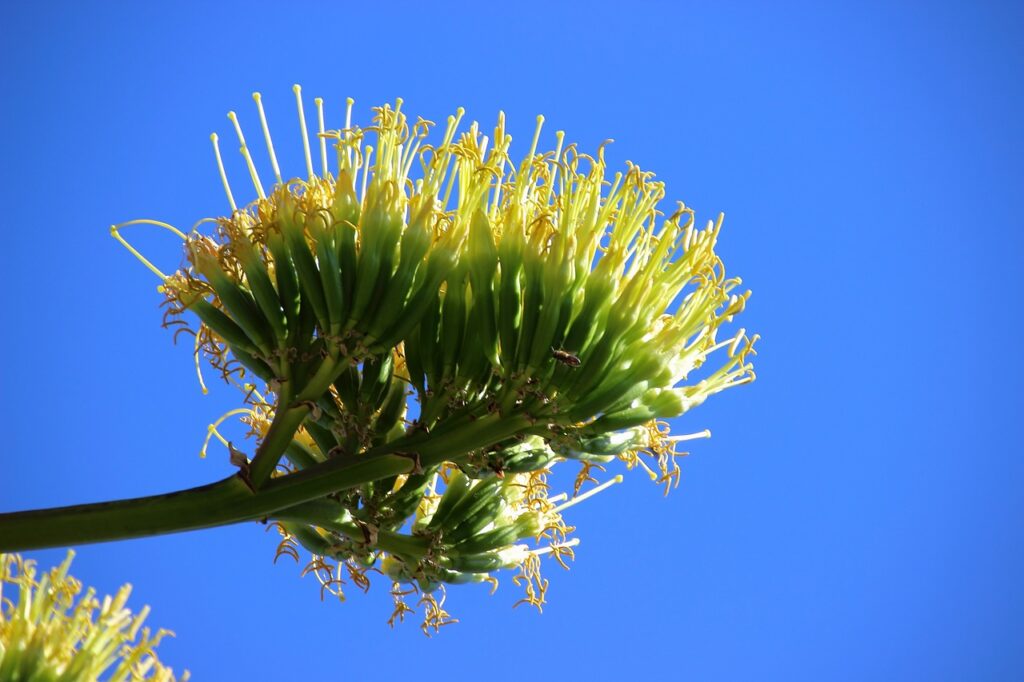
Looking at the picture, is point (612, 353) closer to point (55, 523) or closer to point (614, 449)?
point (614, 449)

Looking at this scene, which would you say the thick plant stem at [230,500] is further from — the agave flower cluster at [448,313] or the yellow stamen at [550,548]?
the yellow stamen at [550,548]

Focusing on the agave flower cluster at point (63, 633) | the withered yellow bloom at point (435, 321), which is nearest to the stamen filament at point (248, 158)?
the withered yellow bloom at point (435, 321)

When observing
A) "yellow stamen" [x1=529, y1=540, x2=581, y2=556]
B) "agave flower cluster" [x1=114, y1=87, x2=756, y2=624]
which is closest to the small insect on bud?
"agave flower cluster" [x1=114, y1=87, x2=756, y2=624]

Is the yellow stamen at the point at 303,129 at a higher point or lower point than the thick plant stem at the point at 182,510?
higher

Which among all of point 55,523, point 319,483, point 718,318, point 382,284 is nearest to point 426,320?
point 382,284

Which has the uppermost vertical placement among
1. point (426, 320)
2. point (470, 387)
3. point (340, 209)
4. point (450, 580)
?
point (340, 209)
